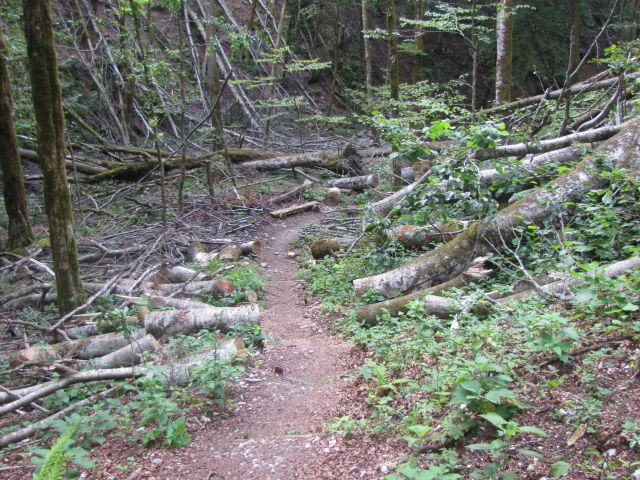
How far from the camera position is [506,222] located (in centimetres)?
627

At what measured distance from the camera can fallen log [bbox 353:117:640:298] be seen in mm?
6059

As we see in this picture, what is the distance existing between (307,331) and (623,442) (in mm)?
4361

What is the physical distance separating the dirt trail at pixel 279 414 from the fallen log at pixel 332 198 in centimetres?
647

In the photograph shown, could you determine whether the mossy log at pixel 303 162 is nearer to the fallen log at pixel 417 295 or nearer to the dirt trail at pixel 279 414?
A: the dirt trail at pixel 279 414

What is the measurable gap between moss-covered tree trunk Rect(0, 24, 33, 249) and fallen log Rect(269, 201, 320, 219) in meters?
5.38

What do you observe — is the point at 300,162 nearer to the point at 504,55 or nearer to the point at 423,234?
the point at 504,55

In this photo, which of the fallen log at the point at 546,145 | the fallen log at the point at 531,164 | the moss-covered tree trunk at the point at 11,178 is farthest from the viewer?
the moss-covered tree trunk at the point at 11,178

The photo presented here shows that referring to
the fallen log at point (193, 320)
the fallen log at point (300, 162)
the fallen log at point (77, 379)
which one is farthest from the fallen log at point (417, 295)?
the fallen log at point (300, 162)

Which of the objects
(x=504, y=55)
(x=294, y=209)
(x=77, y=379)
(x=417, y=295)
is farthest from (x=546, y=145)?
(x=77, y=379)

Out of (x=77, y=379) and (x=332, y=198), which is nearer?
(x=77, y=379)

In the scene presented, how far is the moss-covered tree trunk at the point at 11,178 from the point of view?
28.4 ft

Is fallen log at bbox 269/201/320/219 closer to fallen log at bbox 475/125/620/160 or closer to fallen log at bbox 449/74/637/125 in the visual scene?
fallen log at bbox 449/74/637/125

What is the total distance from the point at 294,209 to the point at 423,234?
5.61 m

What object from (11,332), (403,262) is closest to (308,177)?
(403,262)
